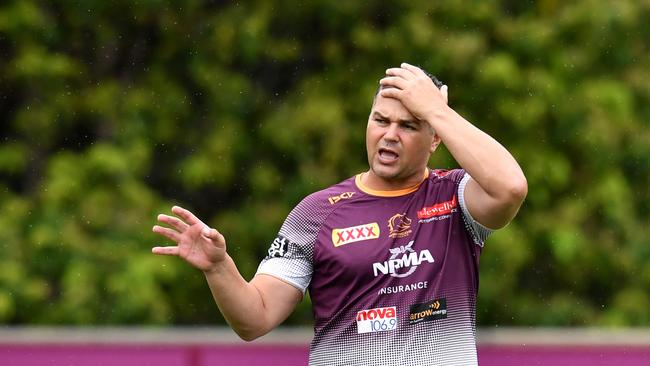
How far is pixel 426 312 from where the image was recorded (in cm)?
448

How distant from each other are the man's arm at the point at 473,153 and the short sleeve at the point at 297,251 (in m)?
0.53

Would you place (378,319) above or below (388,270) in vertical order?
below

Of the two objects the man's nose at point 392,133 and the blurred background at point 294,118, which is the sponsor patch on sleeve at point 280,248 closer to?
the man's nose at point 392,133

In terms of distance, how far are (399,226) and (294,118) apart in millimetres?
8912

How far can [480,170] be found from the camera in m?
4.38

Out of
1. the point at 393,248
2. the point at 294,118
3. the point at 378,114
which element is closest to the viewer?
the point at 393,248

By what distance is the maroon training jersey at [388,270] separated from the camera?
4.48 meters

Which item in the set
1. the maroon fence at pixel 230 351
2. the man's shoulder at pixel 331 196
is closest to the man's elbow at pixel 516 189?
the man's shoulder at pixel 331 196

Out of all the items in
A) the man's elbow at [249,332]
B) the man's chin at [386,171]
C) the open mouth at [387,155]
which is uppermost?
the open mouth at [387,155]

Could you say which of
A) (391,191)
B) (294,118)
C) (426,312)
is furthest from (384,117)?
(294,118)

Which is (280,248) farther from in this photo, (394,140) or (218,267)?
(394,140)

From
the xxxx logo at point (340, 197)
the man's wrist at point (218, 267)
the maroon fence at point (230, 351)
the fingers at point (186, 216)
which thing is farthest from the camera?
the maroon fence at point (230, 351)

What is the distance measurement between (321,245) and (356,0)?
9117 millimetres

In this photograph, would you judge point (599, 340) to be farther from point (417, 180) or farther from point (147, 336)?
point (417, 180)
